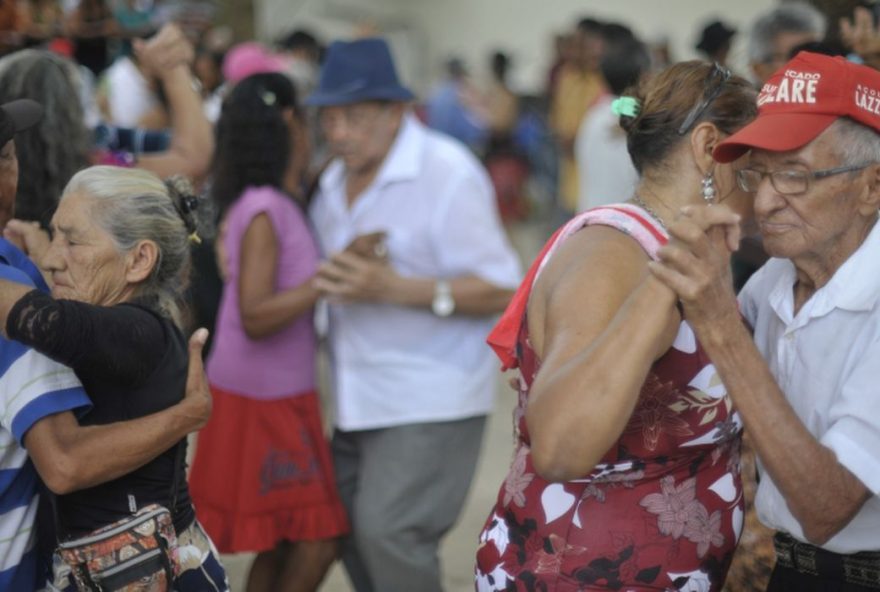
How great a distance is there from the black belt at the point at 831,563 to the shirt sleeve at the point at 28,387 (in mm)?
1438

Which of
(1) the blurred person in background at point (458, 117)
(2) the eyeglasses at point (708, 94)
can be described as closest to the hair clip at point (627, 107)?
(2) the eyeglasses at point (708, 94)

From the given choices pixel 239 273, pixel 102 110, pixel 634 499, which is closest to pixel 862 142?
pixel 634 499

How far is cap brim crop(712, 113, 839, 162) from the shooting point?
7.36 feet

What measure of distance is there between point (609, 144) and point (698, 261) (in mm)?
4306

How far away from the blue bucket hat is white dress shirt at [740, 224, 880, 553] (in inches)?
80.0

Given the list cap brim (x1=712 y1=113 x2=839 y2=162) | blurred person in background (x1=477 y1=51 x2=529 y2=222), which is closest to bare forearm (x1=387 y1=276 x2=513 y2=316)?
cap brim (x1=712 y1=113 x2=839 y2=162)

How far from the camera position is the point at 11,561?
2527 mm

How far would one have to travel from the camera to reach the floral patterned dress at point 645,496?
237 cm

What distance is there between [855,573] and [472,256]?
6.44 ft

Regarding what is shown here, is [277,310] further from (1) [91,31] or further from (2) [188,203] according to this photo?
(1) [91,31]

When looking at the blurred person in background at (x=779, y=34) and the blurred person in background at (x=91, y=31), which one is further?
the blurred person in background at (x=91, y=31)

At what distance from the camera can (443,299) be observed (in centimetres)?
403

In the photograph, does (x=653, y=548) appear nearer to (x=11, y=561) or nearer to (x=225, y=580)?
(x=225, y=580)

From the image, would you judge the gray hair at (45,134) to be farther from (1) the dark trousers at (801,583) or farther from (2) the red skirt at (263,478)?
(1) the dark trousers at (801,583)
